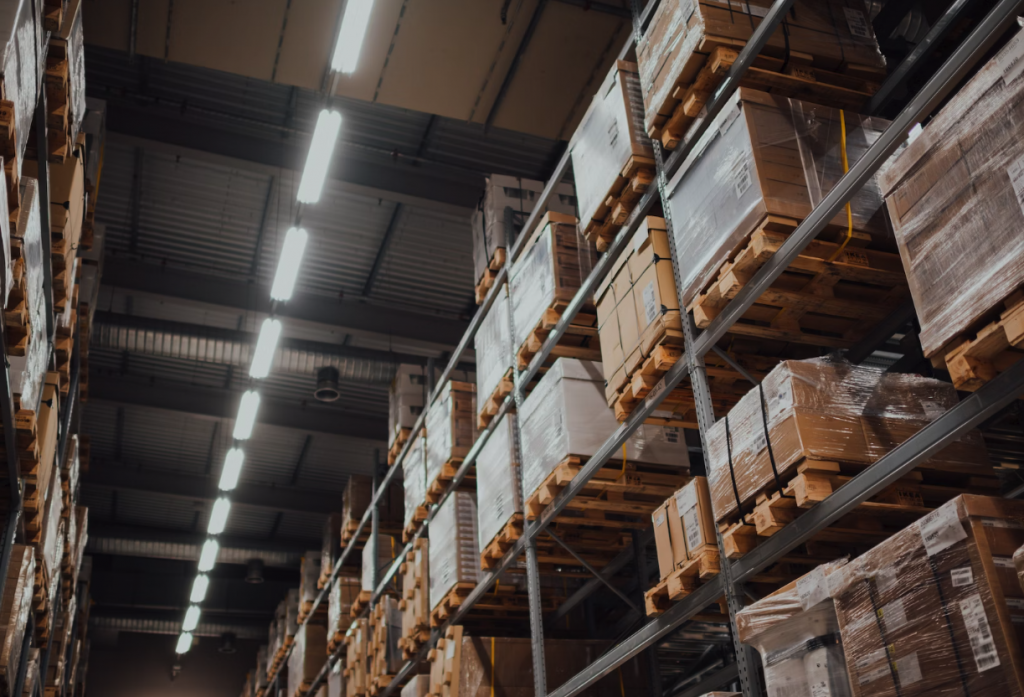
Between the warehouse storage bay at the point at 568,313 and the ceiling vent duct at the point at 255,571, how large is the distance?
513 centimetres

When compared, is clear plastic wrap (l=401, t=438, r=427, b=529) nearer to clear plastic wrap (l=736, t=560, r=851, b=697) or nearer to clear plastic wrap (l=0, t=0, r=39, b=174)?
clear plastic wrap (l=0, t=0, r=39, b=174)

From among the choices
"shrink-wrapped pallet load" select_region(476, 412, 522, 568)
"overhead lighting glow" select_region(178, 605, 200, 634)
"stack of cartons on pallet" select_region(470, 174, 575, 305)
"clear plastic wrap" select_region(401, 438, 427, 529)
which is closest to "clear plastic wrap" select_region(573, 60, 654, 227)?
"stack of cartons on pallet" select_region(470, 174, 575, 305)

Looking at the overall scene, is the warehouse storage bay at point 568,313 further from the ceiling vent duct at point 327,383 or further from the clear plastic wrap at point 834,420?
the ceiling vent duct at point 327,383

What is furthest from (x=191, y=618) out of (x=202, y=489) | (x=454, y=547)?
(x=454, y=547)

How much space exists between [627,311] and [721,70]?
1591 millimetres

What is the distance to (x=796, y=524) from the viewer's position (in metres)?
4.55

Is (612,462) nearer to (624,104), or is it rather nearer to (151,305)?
(624,104)

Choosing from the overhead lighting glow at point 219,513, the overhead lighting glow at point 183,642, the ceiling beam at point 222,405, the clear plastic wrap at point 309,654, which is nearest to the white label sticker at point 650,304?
the ceiling beam at point 222,405

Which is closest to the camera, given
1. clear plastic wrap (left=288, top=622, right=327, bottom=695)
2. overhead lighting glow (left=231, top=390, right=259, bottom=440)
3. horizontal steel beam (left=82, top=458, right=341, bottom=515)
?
overhead lighting glow (left=231, top=390, right=259, bottom=440)

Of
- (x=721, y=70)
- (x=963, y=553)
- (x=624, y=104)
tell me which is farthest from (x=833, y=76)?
(x=963, y=553)

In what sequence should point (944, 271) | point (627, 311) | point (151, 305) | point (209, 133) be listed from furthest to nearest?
point (151, 305), point (209, 133), point (627, 311), point (944, 271)

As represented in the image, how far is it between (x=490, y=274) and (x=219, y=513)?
9.18m

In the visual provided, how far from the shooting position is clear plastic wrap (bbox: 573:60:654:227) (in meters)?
6.43

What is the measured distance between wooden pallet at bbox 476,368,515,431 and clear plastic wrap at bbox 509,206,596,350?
0.36 metres
